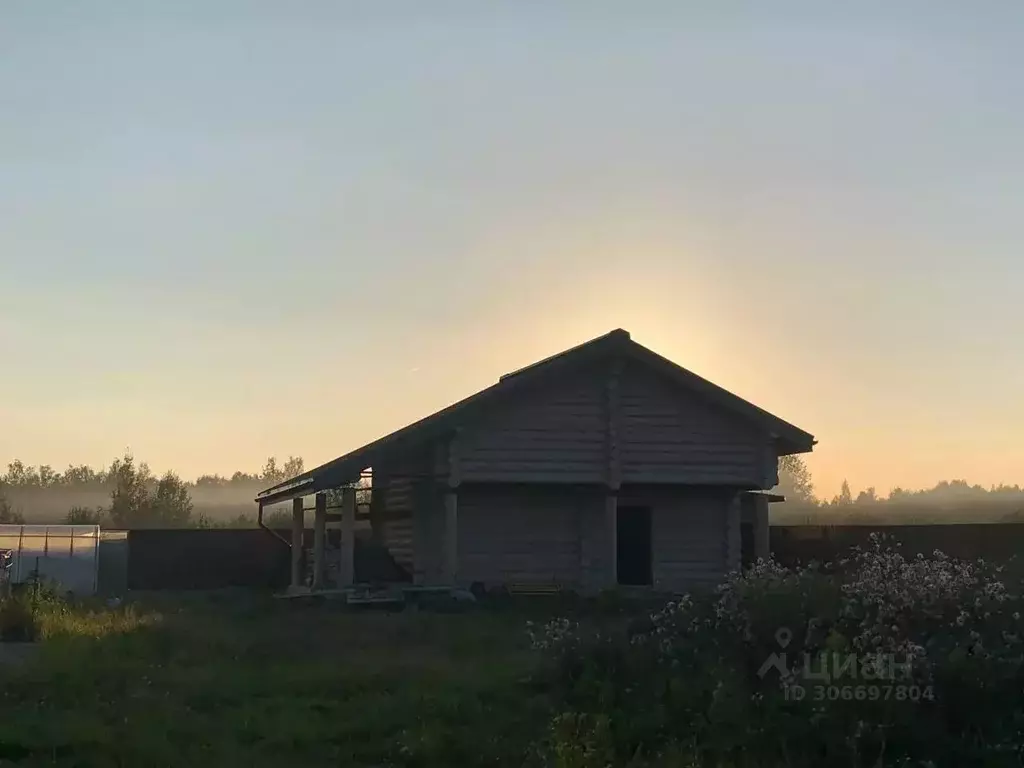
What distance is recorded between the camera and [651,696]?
10211mm

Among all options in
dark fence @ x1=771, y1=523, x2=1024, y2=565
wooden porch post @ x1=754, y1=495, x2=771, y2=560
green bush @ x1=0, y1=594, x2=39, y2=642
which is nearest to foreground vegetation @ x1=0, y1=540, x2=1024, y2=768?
green bush @ x1=0, y1=594, x2=39, y2=642

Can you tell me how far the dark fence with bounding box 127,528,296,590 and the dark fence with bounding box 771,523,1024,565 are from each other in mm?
13182

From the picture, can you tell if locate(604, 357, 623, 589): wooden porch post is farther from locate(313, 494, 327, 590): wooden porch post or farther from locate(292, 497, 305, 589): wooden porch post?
locate(292, 497, 305, 589): wooden porch post

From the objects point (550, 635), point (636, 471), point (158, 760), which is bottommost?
point (158, 760)

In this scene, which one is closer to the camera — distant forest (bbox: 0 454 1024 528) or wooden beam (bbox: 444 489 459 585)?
wooden beam (bbox: 444 489 459 585)

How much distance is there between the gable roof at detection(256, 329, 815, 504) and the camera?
75.3 feet

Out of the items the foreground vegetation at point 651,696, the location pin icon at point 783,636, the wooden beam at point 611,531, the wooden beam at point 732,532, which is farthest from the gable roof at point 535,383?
the location pin icon at point 783,636

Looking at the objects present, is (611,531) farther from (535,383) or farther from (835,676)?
(835,676)

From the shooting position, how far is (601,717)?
9.64 m

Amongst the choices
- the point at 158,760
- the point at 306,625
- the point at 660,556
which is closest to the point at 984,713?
the point at 158,760

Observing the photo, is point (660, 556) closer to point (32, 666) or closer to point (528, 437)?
point (528, 437)

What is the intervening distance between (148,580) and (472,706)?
74.5 ft

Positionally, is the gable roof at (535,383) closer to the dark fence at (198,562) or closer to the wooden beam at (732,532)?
the wooden beam at (732,532)

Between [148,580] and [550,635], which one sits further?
[148,580]
